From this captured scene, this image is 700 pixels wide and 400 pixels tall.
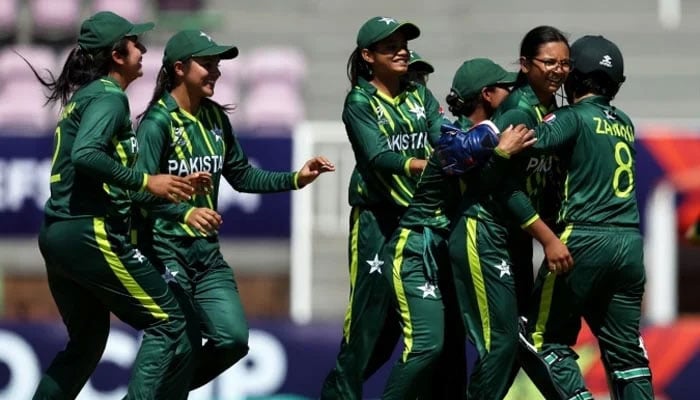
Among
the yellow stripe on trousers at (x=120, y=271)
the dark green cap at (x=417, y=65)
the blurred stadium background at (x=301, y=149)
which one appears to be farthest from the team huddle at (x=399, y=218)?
the blurred stadium background at (x=301, y=149)

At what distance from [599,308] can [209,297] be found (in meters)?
1.68

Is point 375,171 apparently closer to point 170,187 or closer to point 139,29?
point 170,187

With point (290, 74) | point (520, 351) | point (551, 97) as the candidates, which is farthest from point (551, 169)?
point (290, 74)


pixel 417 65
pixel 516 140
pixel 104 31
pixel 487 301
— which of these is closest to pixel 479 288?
pixel 487 301

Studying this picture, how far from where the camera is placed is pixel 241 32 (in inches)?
558

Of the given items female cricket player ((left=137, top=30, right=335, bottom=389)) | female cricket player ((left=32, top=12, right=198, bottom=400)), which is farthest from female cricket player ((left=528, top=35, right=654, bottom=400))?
female cricket player ((left=32, top=12, right=198, bottom=400))

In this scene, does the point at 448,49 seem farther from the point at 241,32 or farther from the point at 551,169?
the point at 551,169

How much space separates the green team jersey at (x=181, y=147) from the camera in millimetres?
6809

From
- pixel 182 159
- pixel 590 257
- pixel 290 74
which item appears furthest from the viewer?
pixel 290 74

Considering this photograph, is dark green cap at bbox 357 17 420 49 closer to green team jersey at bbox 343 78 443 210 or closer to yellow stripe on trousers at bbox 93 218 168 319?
green team jersey at bbox 343 78 443 210

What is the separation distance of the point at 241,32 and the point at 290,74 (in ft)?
2.52

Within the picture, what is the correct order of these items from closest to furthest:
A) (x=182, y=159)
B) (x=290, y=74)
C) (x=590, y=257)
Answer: (x=590, y=257) < (x=182, y=159) < (x=290, y=74)

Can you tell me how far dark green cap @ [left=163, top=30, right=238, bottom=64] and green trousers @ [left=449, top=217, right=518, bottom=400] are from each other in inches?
51.6

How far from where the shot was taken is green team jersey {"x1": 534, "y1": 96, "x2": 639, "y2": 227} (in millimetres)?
6434
